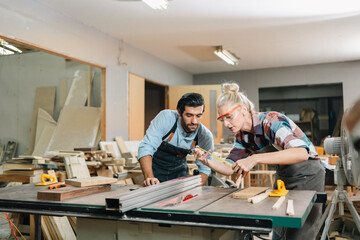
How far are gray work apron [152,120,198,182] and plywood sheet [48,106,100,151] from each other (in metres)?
2.63

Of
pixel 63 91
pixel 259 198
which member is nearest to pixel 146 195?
pixel 259 198

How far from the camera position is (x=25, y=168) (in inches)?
137

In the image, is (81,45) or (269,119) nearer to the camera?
(269,119)

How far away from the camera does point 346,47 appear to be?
6.34 meters

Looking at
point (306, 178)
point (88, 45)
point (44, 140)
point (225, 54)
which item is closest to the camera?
point (306, 178)

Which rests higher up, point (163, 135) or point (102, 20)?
point (102, 20)

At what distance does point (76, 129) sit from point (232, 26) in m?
2.89

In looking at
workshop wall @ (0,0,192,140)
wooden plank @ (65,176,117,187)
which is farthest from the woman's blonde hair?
workshop wall @ (0,0,192,140)

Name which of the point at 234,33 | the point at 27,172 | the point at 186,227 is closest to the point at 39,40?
the point at 27,172

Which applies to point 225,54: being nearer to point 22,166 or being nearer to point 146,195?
point 22,166

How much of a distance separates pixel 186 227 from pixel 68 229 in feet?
7.14

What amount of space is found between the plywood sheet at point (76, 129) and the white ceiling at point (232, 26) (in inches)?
53.2

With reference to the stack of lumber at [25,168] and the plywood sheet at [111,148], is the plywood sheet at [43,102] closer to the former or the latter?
the plywood sheet at [111,148]

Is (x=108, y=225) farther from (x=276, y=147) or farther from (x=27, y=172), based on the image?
(x=27, y=172)
